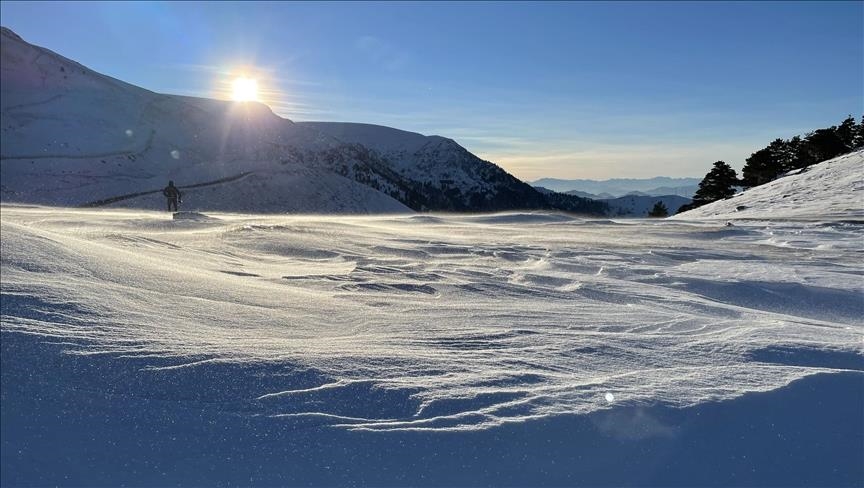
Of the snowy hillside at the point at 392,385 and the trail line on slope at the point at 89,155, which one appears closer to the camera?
the snowy hillside at the point at 392,385

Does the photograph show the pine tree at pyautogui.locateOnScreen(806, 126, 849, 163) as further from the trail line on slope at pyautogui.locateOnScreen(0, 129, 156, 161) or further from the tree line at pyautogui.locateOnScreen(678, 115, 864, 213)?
the trail line on slope at pyautogui.locateOnScreen(0, 129, 156, 161)

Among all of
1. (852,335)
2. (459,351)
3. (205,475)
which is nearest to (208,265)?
(459,351)

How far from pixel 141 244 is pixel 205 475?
5.58 m

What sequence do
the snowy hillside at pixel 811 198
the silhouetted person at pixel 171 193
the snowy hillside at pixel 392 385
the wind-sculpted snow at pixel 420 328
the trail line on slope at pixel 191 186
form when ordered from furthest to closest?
1. the trail line on slope at pixel 191 186
2. the silhouetted person at pixel 171 193
3. the snowy hillside at pixel 811 198
4. the wind-sculpted snow at pixel 420 328
5. the snowy hillside at pixel 392 385

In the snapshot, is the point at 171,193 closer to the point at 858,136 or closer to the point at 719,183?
the point at 719,183

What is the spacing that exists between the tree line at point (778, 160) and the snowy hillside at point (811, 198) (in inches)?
577

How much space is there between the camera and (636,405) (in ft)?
8.75

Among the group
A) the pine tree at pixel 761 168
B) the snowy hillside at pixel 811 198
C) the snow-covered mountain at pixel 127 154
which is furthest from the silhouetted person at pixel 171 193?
the pine tree at pixel 761 168

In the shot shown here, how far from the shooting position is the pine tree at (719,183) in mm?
43750

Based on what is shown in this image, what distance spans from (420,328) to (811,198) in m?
23.5

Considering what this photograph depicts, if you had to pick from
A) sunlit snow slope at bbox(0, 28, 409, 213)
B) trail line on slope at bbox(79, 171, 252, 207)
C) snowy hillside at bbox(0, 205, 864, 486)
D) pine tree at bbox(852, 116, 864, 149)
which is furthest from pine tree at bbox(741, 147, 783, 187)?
snowy hillside at bbox(0, 205, 864, 486)

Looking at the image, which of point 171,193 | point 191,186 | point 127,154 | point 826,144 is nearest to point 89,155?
point 127,154

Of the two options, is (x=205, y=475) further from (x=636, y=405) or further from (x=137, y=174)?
(x=137, y=174)

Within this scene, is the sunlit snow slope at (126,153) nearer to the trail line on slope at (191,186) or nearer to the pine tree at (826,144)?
the trail line on slope at (191,186)
